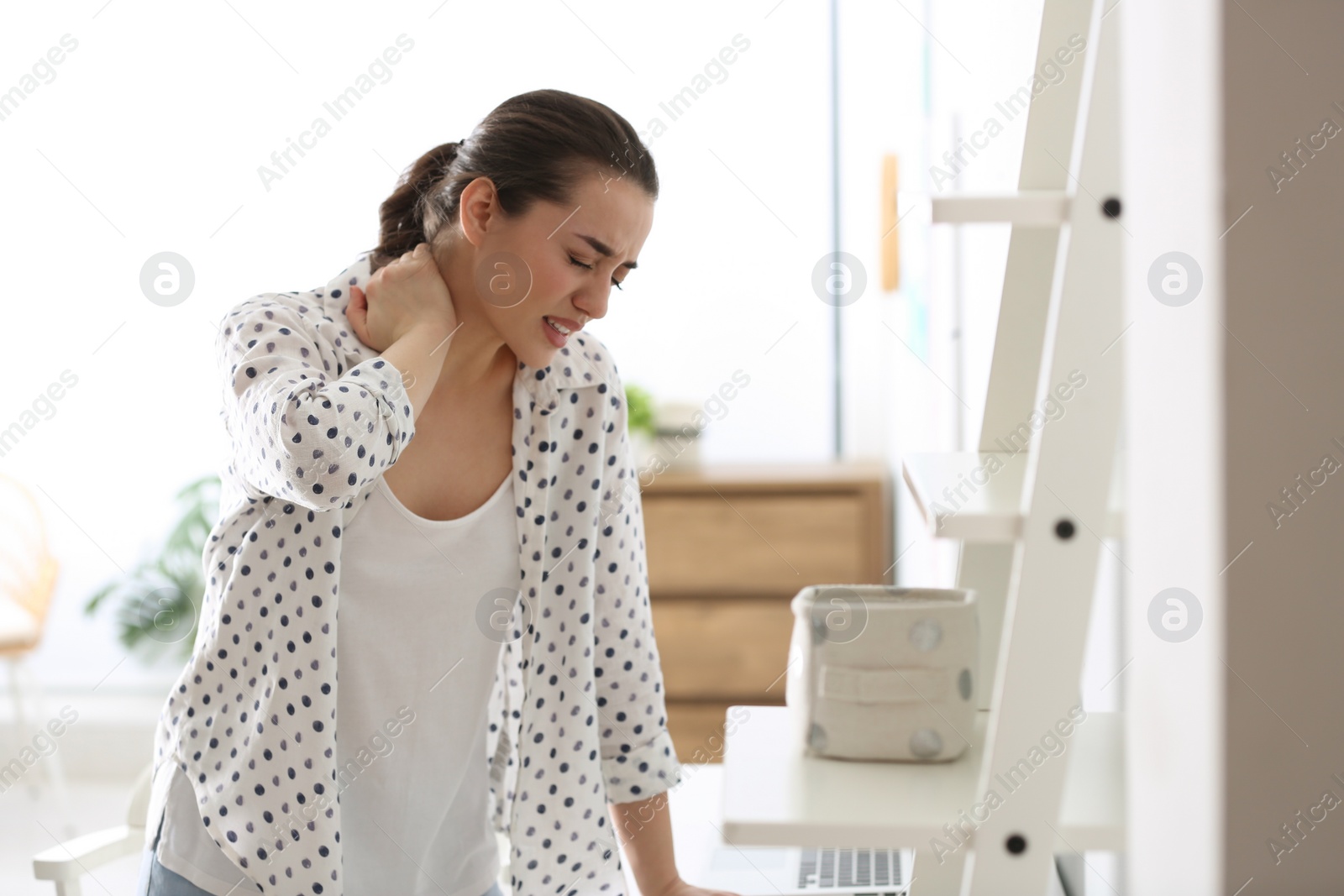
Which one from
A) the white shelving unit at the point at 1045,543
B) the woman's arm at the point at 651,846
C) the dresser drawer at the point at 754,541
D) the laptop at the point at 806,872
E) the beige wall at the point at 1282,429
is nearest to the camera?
the beige wall at the point at 1282,429

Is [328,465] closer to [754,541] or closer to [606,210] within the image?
[606,210]

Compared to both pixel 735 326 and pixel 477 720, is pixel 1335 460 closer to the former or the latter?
pixel 477 720

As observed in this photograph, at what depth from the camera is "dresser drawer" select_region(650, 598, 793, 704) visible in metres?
3.05

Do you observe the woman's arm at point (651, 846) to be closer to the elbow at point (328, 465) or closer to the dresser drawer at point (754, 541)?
the elbow at point (328, 465)

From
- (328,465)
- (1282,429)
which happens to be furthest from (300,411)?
(1282,429)

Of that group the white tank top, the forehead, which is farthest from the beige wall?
the white tank top

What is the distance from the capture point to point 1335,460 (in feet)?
1.97

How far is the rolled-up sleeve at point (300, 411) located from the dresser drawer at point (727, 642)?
2.14 metres

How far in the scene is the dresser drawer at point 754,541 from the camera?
3.03 metres

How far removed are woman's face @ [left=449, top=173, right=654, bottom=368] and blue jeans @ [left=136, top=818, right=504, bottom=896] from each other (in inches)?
23.0

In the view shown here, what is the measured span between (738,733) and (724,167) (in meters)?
2.85

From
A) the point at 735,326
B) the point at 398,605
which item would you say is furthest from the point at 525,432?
the point at 735,326

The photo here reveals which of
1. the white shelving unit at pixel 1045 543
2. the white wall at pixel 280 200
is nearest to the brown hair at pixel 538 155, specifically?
the white shelving unit at pixel 1045 543

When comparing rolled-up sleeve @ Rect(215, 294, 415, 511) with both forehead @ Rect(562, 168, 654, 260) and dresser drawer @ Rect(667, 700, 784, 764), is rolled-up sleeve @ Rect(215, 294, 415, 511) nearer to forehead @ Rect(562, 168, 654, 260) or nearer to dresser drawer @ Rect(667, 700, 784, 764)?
forehead @ Rect(562, 168, 654, 260)
